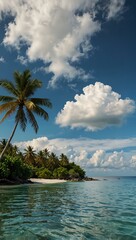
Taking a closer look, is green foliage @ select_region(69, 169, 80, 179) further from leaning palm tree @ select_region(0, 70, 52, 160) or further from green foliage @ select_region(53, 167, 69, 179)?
leaning palm tree @ select_region(0, 70, 52, 160)

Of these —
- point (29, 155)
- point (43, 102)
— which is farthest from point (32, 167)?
point (43, 102)

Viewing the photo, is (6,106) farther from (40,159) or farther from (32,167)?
(40,159)

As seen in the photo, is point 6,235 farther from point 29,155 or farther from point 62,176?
point 62,176

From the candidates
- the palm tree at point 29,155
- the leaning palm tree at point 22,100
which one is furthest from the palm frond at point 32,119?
the palm tree at point 29,155

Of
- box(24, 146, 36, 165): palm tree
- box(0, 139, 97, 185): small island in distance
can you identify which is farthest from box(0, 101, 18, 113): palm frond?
box(24, 146, 36, 165): palm tree

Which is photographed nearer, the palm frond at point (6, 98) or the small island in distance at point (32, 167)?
the palm frond at point (6, 98)

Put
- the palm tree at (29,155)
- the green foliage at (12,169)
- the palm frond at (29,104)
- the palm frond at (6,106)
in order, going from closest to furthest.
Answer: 1. the palm frond at (29,104)
2. the palm frond at (6,106)
3. the green foliage at (12,169)
4. the palm tree at (29,155)

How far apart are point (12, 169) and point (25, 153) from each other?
119ft

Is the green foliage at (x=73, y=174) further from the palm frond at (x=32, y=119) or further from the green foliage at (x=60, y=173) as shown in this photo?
the palm frond at (x=32, y=119)

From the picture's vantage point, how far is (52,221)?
1064cm

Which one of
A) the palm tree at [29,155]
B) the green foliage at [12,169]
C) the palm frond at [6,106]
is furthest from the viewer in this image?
the palm tree at [29,155]

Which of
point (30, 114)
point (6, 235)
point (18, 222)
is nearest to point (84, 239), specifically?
point (6, 235)

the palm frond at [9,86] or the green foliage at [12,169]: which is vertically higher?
the palm frond at [9,86]

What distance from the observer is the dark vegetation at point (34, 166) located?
180ft
